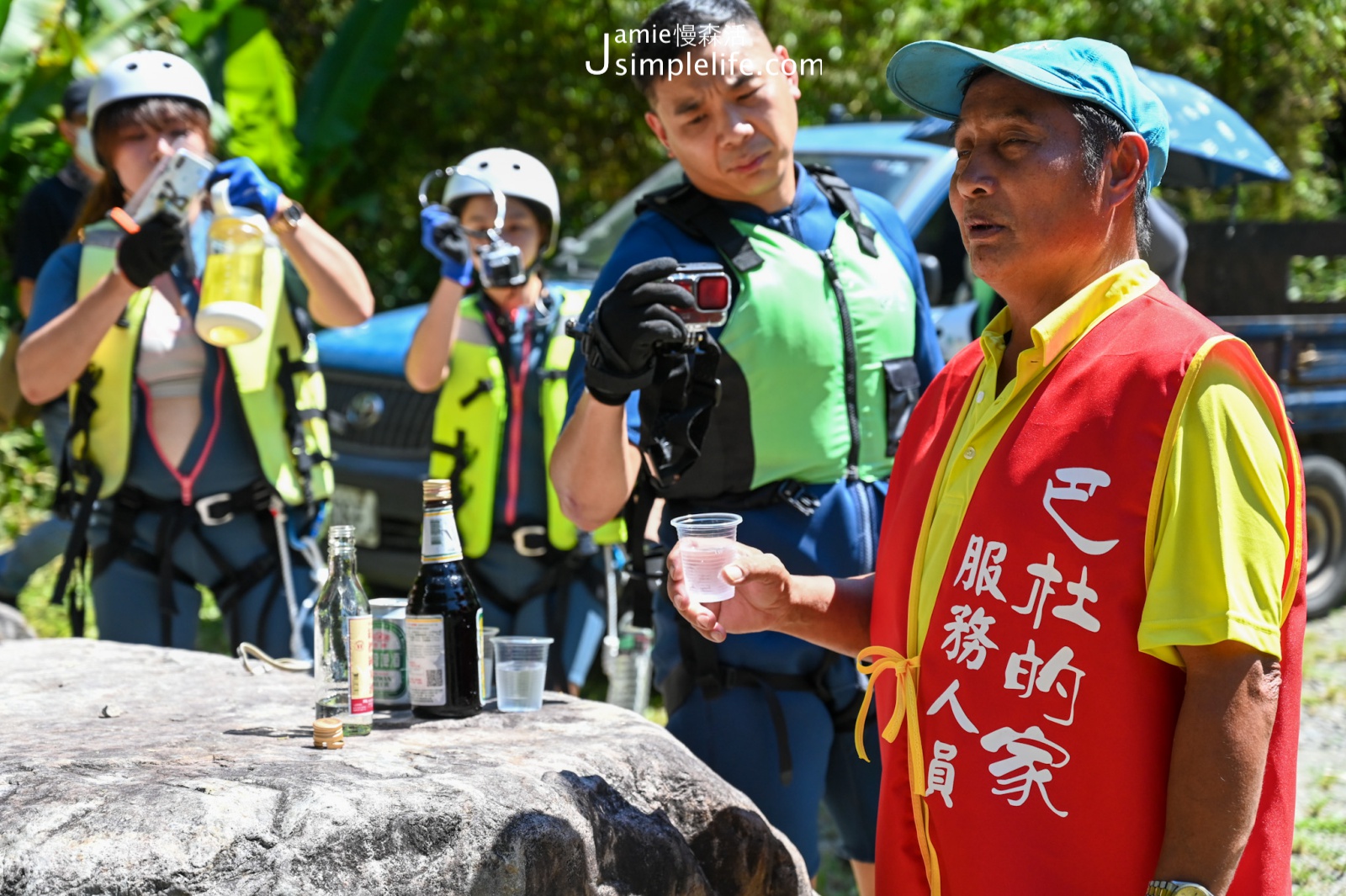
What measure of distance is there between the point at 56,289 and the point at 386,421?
7.78 ft

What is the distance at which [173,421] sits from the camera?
4.00 meters

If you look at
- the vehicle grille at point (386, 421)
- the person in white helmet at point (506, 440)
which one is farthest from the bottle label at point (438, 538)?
the vehicle grille at point (386, 421)

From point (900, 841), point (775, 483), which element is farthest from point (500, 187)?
point (900, 841)

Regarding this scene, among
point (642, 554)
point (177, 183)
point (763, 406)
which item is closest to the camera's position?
point (763, 406)

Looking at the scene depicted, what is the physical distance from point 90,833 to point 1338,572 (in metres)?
7.99

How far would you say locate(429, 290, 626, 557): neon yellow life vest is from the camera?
485cm

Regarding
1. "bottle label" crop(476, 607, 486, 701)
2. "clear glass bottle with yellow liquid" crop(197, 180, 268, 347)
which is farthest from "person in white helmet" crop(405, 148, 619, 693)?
"bottle label" crop(476, 607, 486, 701)

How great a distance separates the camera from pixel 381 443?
20.7 ft

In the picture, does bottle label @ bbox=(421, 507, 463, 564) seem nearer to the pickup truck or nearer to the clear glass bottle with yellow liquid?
the clear glass bottle with yellow liquid

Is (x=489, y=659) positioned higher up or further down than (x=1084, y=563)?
further down

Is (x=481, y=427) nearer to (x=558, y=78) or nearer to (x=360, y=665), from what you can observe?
(x=360, y=665)

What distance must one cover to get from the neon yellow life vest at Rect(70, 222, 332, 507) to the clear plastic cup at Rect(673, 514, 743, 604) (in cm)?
200

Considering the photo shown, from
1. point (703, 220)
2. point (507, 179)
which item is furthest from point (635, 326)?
point (507, 179)

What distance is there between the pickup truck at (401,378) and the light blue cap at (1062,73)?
11.6 feet
